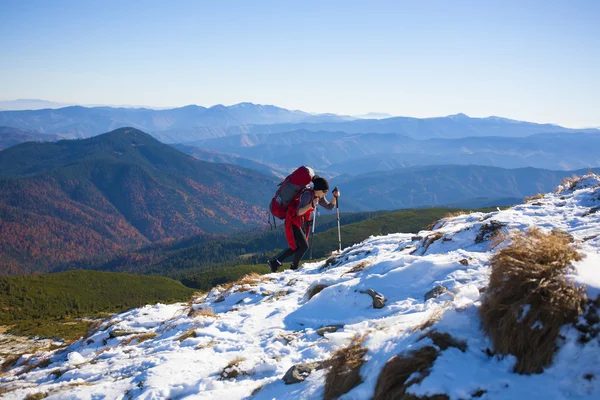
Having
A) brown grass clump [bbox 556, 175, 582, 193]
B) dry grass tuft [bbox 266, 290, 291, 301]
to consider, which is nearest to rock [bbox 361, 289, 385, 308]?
dry grass tuft [bbox 266, 290, 291, 301]

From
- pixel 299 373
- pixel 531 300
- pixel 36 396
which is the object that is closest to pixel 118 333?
pixel 36 396

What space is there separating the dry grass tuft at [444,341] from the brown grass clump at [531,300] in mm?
418

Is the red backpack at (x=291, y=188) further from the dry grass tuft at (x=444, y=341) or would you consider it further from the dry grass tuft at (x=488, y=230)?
the dry grass tuft at (x=444, y=341)

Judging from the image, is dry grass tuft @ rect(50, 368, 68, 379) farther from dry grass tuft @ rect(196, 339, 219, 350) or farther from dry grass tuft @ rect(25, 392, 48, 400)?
dry grass tuft @ rect(196, 339, 219, 350)

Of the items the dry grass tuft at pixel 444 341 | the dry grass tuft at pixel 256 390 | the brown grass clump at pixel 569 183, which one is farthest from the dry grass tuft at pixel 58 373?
the brown grass clump at pixel 569 183

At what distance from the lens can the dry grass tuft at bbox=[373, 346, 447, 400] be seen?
486cm

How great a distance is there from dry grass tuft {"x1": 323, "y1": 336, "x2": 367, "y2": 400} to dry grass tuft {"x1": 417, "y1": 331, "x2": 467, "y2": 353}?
1.05 m

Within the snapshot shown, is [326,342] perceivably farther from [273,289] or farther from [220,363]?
[273,289]

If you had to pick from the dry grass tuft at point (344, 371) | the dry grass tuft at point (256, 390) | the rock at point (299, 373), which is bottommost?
the dry grass tuft at point (256, 390)

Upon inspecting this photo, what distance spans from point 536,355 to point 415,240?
1229cm

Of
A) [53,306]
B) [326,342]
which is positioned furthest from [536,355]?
[53,306]

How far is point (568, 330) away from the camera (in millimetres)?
4395

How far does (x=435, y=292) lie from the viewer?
8.55 meters

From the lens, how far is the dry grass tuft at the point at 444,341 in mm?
5168
